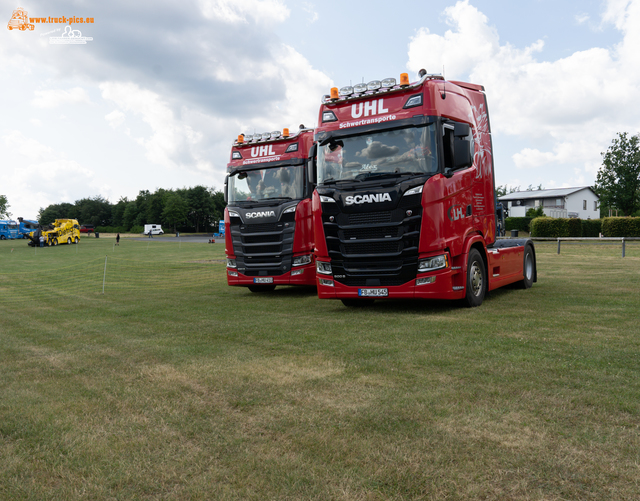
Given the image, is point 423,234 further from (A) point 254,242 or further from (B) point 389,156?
(A) point 254,242

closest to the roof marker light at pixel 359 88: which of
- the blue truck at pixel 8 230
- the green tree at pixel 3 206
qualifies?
the blue truck at pixel 8 230

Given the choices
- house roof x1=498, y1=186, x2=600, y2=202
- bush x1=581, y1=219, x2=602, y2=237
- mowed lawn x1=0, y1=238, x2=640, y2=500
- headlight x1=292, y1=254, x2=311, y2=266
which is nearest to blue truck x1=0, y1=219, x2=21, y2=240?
house roof x1=498, y1=186, x2=600, y2=202

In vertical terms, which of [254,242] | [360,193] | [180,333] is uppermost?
[360,193]

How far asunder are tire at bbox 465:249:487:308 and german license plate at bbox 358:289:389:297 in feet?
4.81

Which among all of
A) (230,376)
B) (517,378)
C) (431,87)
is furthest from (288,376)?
(431,87)

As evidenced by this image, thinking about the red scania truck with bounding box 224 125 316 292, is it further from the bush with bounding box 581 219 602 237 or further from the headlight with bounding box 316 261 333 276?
the bush with bounding box 581 219 602 237

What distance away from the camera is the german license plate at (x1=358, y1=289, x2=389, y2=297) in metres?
9.13

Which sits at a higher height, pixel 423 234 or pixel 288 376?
pixel 423 234

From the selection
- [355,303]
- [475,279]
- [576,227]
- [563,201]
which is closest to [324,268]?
[355,303]

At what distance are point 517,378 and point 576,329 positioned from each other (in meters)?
2.79

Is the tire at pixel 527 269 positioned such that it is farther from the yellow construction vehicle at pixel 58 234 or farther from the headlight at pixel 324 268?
the yellow construction vehicle at pixel 58 234

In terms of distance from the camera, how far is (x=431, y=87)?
889 centimetres

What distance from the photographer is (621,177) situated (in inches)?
3004

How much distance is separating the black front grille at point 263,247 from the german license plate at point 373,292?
3.16m
